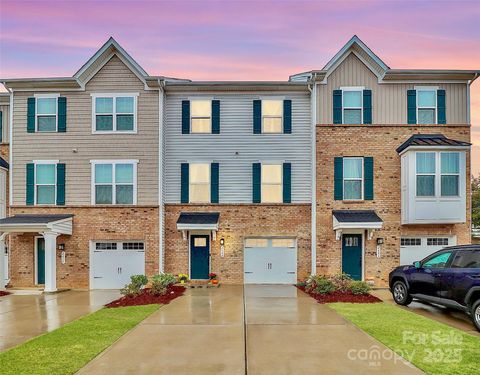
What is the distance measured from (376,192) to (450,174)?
3.16m

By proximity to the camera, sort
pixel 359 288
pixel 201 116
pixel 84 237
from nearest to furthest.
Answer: pixel 359 288 → pixel 84 237 → pixel 201 116

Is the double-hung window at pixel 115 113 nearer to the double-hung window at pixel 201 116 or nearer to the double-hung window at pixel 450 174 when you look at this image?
the double-hung window at pixel 201 116

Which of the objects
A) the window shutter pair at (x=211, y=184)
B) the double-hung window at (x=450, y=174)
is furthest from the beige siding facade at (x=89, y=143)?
the double-hung window at (x=450, y=174)

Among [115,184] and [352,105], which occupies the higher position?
[352,105]

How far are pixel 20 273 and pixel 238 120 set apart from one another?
12.3 metres

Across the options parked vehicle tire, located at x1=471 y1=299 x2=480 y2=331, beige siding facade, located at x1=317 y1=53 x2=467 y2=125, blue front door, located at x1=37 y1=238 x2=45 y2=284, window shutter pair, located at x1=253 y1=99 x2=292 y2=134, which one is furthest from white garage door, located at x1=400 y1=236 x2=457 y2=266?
blue front door, located at x1=37 y1=238 x2=45 y2=284

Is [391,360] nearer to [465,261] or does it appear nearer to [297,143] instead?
[465,261]

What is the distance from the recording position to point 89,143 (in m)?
18.9

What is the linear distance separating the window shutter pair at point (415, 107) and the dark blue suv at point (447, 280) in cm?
834

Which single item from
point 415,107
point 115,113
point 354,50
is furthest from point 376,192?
point 115,113

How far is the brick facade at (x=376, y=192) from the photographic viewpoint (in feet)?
60.5

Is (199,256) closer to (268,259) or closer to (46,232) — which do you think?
(268,259)

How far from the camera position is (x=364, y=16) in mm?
18516

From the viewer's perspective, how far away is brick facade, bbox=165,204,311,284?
18.9m
